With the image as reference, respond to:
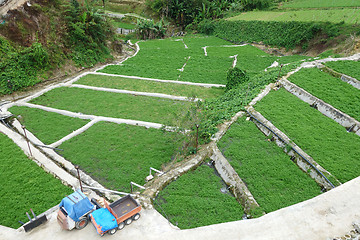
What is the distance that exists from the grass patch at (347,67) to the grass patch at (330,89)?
1.07m

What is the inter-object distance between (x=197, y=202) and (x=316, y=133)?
8790mm

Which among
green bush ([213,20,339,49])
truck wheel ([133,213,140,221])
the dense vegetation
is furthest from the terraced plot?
truck wheel ([133,213,140,221])

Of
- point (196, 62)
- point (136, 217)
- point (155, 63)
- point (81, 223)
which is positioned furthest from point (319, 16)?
point (81, 223)

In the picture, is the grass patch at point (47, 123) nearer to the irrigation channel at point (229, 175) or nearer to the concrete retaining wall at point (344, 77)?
the irrigation channel at point (229, 175)

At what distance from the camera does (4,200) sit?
36.1 ft

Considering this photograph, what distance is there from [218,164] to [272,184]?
2814 mm

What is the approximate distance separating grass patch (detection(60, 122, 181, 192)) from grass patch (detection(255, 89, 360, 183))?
7.22m

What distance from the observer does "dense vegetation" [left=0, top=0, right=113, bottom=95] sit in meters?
22.0

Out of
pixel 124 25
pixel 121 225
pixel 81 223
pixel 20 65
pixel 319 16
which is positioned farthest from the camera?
pixel 124 25

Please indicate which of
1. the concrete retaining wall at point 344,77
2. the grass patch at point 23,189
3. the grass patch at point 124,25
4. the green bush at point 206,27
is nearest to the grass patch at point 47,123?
the grass patch at point 23,189

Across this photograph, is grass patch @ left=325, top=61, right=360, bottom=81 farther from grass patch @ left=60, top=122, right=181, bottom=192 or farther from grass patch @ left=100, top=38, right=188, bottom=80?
grass patch @ left=60, top=122, right=181, bottom=192

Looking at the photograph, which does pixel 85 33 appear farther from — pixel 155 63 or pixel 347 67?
pixel 347 67

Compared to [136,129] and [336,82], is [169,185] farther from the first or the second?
[336,82]

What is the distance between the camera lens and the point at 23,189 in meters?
11.6
